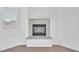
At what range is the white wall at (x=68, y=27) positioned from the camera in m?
2.19

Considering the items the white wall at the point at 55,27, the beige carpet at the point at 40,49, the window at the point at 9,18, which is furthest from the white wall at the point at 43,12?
the beige carpet at the point at 40,49

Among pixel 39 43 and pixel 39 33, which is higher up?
pixel 39 33

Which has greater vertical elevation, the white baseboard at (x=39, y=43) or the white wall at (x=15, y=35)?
the white wall at (x=15, y=35)

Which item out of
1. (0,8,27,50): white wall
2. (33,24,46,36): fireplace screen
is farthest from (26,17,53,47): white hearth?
(0,8,27,50): white wall

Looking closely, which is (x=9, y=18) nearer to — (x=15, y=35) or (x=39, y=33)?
(x=15, y=35)

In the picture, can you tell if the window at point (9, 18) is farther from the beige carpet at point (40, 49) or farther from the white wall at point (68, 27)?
the white wall at point (68, 27)

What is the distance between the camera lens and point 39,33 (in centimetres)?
221

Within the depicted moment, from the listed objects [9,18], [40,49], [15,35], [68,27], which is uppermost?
[9,18]

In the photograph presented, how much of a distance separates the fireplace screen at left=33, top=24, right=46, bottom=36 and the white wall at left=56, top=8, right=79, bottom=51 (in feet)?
0.72

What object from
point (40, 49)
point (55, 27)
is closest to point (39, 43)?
point (40, 49)

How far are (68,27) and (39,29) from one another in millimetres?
456

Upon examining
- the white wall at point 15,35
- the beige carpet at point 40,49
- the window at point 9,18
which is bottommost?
the beige carpet at point 40,49

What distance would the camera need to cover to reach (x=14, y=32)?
2174 millimetres
